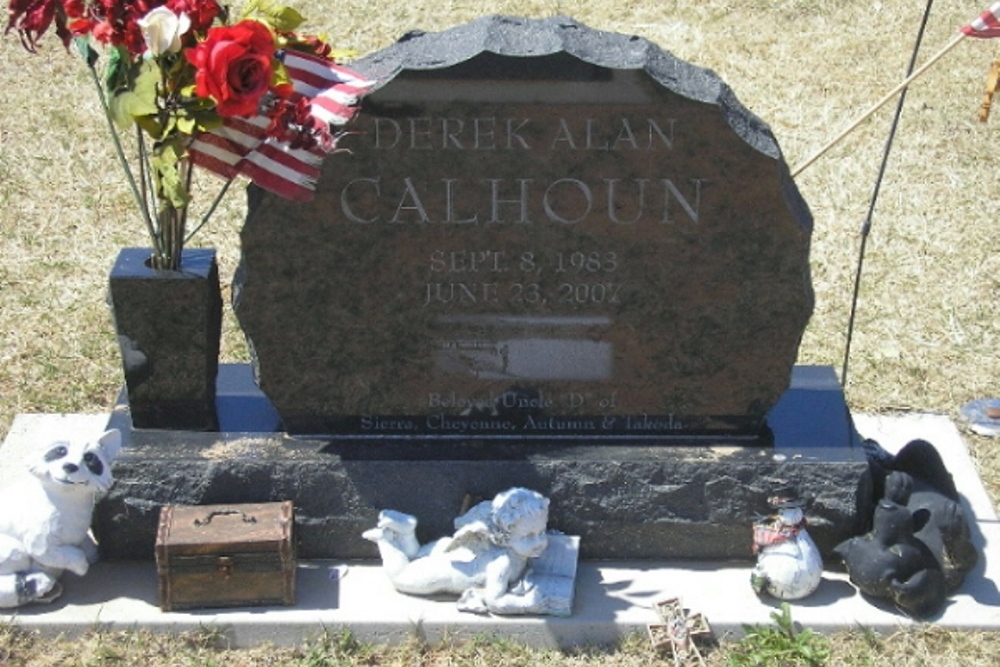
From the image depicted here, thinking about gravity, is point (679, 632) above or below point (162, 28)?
below

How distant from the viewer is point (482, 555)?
5.50 m

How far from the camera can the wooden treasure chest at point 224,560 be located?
5.39 meters

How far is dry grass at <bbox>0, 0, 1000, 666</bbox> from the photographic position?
709 centimetres

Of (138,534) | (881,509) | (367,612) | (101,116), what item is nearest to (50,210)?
(101,116)

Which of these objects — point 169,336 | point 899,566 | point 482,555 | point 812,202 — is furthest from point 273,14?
point 812,202

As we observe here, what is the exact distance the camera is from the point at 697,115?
5.27 metres

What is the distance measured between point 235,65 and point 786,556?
2.49 metres

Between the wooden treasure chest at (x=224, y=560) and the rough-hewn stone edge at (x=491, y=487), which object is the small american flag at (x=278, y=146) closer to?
the rough-hewn stone edge at (x=491, y=487)

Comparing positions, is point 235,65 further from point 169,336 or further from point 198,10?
point 169,336

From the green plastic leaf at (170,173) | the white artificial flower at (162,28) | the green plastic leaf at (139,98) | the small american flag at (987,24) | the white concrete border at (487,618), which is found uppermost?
the small american flag at (987,24)

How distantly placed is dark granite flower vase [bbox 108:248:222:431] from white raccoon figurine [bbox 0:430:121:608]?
0.33m

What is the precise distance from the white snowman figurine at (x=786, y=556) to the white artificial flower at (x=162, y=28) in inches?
101

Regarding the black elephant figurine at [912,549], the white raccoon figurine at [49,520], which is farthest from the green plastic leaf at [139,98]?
the black elephant figurine at [912,549]

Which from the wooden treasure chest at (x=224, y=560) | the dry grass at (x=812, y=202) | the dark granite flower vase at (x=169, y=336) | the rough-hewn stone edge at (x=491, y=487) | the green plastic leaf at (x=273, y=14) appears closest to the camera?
the green plastic leaf at (x=273, y=14)
